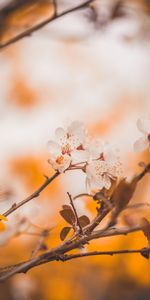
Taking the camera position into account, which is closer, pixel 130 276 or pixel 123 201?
pixel 123 201

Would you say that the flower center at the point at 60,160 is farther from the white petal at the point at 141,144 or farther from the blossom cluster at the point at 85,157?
the white petal at the point at 141,144

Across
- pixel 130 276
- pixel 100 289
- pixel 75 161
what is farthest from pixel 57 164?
pixel 100 289

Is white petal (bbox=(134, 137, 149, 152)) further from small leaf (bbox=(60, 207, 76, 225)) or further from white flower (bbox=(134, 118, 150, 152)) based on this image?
small leaf (bbox=(60, 207, 76, 225))

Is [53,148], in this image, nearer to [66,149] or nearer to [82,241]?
[66,149]

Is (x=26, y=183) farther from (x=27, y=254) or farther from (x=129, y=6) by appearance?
(x=129, y=6)

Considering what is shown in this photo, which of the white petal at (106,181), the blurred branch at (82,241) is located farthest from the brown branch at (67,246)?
the white petal at (106,181)

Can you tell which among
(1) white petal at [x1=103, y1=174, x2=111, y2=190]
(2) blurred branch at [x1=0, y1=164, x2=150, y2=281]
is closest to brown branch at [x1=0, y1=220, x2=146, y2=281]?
(2) blurred branch at [x1=0, y1=164, x2=150, y2=281]
